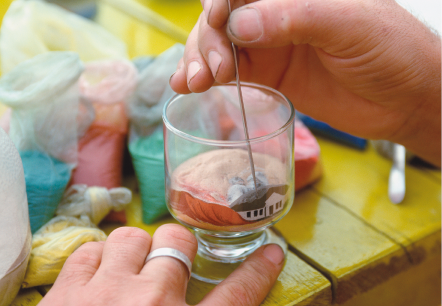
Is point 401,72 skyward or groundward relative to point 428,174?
skyward

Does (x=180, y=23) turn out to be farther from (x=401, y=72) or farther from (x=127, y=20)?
(x=401, y=72)

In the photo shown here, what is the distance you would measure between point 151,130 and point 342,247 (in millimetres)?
292

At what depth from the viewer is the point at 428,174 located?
2.04 ft

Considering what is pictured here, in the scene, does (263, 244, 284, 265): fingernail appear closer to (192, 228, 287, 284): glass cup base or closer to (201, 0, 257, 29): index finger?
(192, 228, 287, 284): glass cup base

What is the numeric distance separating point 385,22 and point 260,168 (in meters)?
0.21

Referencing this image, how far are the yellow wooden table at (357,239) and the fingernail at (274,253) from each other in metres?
0.02

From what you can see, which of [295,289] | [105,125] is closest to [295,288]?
[295,289]

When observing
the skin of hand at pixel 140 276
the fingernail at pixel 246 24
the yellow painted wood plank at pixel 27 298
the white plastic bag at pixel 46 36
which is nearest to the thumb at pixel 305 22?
the fingernail at pixel 246 24

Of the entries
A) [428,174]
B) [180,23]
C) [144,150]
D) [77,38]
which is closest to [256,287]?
[144,150]

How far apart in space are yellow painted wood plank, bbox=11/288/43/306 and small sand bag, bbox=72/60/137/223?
5.1 inches

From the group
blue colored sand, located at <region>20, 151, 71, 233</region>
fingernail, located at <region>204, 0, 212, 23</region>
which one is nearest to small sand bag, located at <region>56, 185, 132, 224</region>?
blue colored sand, located at <region>20, 151, 71, 233</region>

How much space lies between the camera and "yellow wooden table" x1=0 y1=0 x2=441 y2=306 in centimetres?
45

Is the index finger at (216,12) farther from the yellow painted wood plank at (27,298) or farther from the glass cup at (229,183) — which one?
the yellow painted wood plank at (27,298)

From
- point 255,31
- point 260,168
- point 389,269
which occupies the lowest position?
point 389,269
